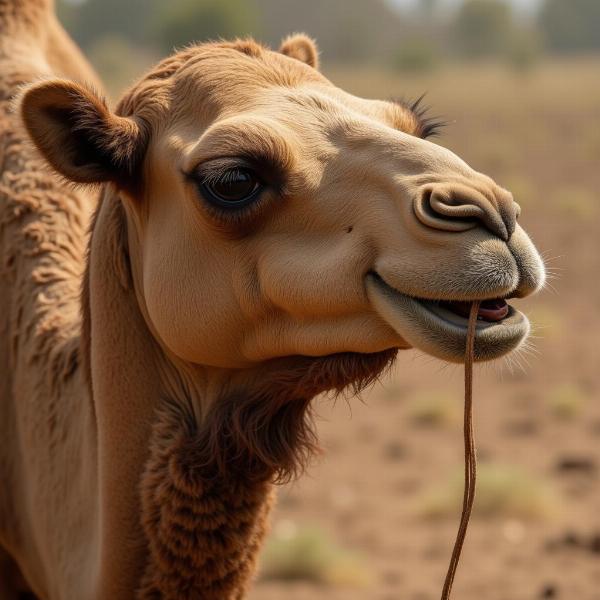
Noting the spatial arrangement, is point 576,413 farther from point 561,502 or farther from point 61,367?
point 61,367

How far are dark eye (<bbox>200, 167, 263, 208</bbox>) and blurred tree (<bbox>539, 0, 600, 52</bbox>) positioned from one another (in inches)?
4019

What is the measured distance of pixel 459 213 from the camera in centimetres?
285

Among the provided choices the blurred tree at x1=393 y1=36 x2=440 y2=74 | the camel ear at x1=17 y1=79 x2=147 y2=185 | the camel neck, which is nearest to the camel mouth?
the camel neck

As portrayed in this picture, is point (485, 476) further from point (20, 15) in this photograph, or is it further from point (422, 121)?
point (422, 121)

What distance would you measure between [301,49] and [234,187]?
1.07m

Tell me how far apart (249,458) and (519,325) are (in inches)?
37.4

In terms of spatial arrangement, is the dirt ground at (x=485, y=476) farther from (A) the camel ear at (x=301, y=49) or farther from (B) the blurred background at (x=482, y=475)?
(A) the camel ear at (x=301, y=49)

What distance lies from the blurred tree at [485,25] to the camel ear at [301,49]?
275ft

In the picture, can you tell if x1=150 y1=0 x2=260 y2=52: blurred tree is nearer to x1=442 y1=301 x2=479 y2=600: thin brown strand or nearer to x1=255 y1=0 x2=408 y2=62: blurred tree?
x1=442 y1=301 x2=479 y2=600: thin brown strand

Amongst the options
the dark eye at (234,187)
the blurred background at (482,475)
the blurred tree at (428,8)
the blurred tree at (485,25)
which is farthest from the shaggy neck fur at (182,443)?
the blurred tree at (428,8)

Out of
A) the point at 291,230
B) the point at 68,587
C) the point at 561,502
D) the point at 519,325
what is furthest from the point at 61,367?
the point at 561,502

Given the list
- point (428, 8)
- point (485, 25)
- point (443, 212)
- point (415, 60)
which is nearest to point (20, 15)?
point (443, 212)

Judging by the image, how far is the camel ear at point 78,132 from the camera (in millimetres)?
3422

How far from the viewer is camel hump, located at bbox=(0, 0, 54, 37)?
203 inches
